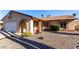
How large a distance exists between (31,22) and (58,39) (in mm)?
928

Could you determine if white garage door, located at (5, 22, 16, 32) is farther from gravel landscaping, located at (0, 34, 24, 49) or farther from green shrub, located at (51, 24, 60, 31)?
green shrub, located at (51, 24, 60, 31)

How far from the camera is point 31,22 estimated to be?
30.1ft

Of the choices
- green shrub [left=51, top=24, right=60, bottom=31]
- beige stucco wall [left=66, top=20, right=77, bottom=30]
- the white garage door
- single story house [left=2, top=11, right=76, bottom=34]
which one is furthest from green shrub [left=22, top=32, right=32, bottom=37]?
beige stucco wall [left=66, top=20, right=77, bottom=30]

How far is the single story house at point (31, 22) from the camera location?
9086mm

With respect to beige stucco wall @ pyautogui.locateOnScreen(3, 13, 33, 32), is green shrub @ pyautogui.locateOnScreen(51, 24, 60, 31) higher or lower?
lower

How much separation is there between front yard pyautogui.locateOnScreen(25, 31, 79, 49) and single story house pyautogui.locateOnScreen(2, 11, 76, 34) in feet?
0.63

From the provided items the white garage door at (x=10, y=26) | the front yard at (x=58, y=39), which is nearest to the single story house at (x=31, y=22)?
the white garage door at (x=10, y=26)

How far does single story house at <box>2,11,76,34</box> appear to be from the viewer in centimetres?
909

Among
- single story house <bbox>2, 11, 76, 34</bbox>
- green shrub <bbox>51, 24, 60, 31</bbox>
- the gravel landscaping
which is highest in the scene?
single story house <bbox>2, 11, 76, 34</bbox>

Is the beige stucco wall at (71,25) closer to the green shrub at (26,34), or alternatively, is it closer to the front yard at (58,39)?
the front yard at (58,39)

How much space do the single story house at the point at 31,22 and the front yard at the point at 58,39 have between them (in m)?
0.19

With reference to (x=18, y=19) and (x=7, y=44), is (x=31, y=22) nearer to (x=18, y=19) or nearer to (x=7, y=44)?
(x=18, y=19)

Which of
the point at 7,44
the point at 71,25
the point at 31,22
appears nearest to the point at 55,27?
the point at 71,25
